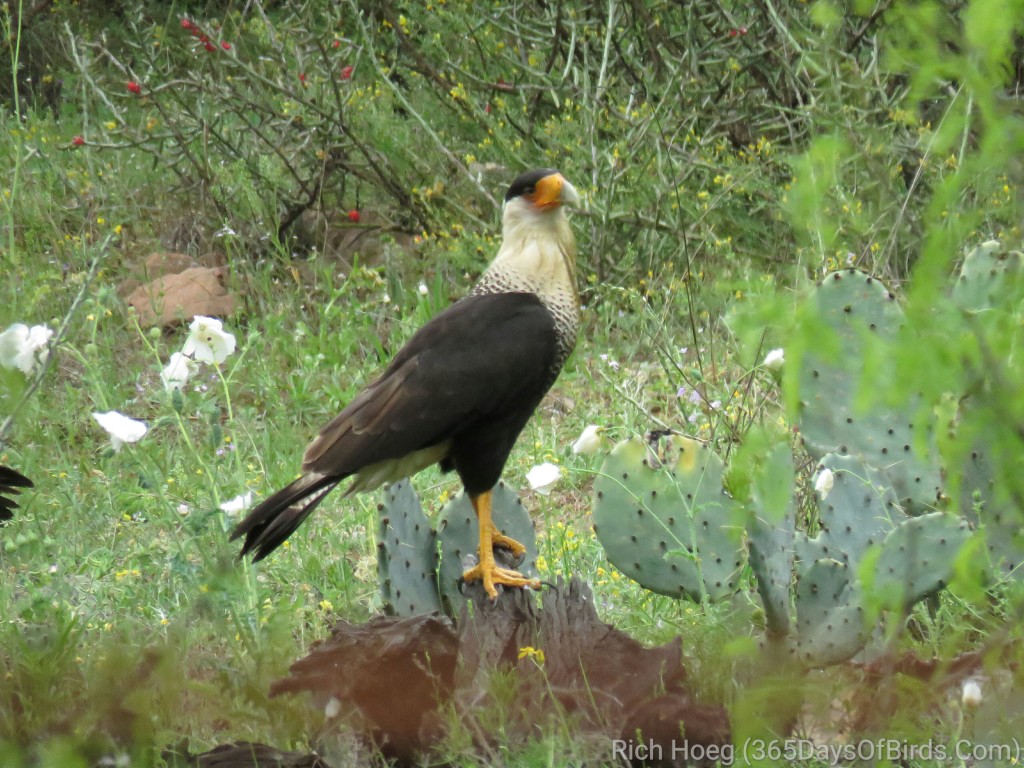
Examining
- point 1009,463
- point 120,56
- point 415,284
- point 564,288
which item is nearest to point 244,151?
point 415,284

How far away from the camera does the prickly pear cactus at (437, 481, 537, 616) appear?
3.28 meters

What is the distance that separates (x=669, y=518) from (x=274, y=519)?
938mm

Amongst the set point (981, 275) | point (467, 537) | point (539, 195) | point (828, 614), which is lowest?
point (467, 537)

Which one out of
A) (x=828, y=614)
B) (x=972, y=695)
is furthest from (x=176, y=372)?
(x=972, y=695)

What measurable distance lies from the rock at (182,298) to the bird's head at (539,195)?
2.56 meters

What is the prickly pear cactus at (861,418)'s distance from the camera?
3.08 meters

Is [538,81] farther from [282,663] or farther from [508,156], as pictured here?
[282,663]

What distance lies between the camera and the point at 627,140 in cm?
566

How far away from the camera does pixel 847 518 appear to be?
2.97 metres

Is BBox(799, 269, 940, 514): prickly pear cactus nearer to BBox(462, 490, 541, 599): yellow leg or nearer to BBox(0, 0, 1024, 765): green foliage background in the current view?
BBox(0, 0, 1024, 765): green foliage background

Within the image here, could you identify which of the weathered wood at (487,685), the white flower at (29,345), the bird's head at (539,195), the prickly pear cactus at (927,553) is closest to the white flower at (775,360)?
the prickly pear cactus at (927,553)

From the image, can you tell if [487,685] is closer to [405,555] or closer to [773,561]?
[405,555]

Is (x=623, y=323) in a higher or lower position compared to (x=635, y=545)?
lower

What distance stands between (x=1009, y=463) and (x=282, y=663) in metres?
1.64
